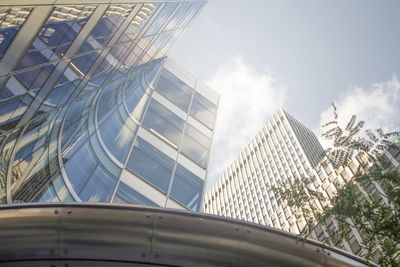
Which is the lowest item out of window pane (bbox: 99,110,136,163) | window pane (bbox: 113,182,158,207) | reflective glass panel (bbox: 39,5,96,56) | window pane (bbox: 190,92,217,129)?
window pane (bbox: 113,182,158,207)

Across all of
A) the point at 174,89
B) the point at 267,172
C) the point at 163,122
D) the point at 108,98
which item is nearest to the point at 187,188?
the point at 163,122

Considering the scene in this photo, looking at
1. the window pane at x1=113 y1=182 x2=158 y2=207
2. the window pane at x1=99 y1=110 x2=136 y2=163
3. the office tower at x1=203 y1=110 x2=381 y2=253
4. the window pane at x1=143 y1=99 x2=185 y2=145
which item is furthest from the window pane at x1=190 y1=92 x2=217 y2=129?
the office tower at x1=203 y1=110 x2=381 y2=253

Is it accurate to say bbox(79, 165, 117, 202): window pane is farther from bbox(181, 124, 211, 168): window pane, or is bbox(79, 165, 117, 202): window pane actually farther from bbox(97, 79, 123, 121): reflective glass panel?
bbox(181, 124, 211, 168): window pane

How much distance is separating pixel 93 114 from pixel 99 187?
3728 mm

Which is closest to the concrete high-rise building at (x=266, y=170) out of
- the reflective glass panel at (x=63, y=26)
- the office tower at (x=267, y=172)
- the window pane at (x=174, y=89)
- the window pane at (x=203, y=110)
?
the office tower at (x=267, y=172)

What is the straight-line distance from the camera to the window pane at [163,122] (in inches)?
661

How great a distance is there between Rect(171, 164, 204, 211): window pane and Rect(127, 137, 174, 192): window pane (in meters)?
0.50

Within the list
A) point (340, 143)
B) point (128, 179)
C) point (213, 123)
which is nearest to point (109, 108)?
point (128, 179)

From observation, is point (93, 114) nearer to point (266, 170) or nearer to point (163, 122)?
point (163, 122)

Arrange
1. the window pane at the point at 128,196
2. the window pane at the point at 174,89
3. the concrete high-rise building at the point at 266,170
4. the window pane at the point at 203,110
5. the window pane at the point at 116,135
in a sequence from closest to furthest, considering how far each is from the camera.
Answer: the window pane at the point at 128,196
the window pane at the point at 116,135
the window pane at the point at 174,89
the window pane at the point at 203,110
the concrete high-rise building at the point at 266,170

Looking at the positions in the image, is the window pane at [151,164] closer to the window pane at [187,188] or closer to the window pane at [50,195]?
the window pane at [187,188]

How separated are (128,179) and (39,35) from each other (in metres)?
6.69

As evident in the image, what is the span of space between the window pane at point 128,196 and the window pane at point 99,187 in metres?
0.32

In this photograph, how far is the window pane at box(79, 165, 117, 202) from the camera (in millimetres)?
10648
